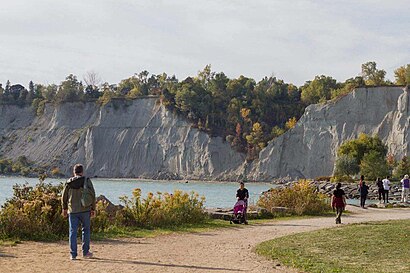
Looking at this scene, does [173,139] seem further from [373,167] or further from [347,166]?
[373,167]

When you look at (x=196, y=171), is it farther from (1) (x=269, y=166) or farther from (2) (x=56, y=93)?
(2) (x=56, y=93)

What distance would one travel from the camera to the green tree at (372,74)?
111 meters

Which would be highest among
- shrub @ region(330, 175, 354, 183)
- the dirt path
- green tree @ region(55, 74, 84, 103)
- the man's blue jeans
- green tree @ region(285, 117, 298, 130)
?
green tree @ region(55, 74, 84, 103)

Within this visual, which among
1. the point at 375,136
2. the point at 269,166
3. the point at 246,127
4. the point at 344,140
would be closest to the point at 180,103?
the point at 246,127

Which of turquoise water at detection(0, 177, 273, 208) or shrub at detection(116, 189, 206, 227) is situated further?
turquoise water at detection(0, 177, 273, 208)

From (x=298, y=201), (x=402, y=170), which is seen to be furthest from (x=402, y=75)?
(x=298, y=201)

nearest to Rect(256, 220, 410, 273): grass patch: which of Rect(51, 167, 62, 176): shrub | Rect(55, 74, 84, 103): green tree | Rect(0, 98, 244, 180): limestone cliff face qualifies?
Rect(0, 98, 244, 180): limestone cliff face

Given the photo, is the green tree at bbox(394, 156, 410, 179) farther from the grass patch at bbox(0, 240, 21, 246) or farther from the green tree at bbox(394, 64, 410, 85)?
the grass patch at bbox(0, 240, 21, 246)

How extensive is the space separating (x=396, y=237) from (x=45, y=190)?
368 inches

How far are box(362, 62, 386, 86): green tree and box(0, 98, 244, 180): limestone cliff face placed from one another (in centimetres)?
2678

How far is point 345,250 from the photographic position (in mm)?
14328

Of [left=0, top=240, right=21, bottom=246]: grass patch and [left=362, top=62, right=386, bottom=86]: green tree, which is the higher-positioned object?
[left=362, top=62, right=386, bottom=86]: green tree

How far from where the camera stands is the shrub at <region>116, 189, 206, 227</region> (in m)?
19.7

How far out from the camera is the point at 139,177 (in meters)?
112
